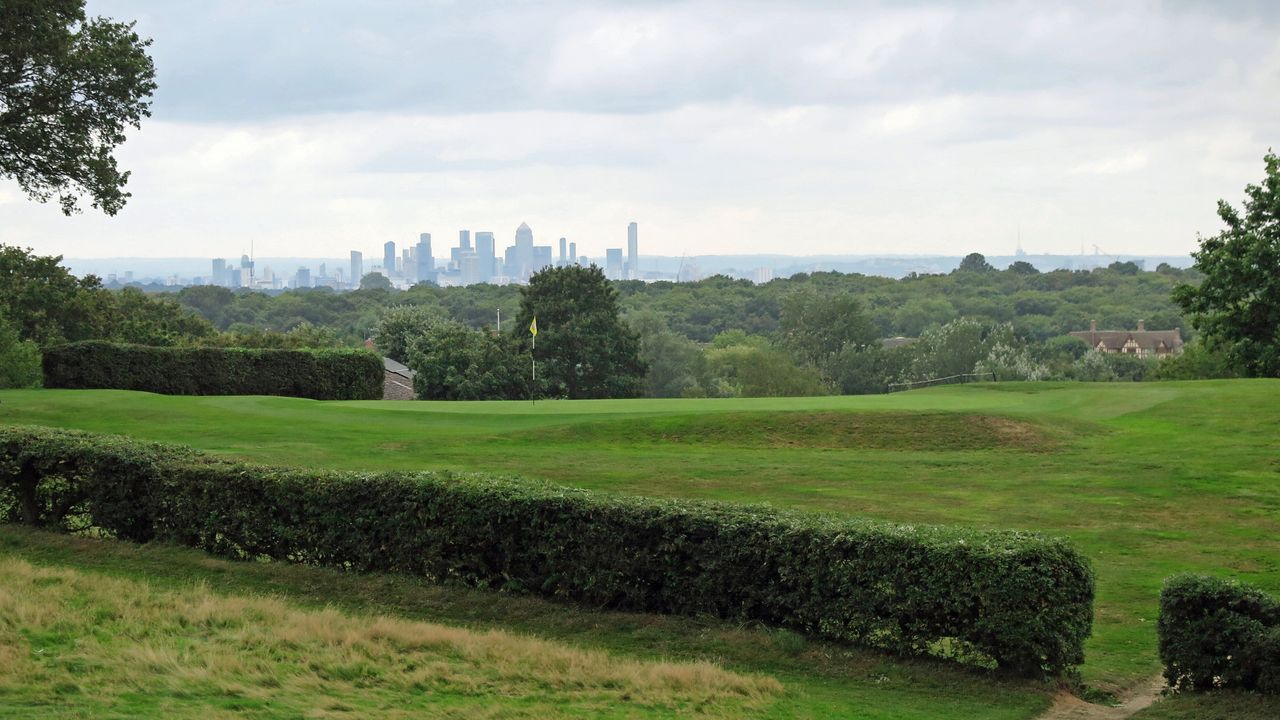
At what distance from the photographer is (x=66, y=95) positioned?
1181 inches

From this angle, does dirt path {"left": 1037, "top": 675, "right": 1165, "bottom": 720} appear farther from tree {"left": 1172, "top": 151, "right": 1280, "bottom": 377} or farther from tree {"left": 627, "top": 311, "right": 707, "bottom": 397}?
tree {"left": 627, "top": 311, "right": 707, "bottom": 397}

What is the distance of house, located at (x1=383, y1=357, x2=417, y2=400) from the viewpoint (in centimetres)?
6019

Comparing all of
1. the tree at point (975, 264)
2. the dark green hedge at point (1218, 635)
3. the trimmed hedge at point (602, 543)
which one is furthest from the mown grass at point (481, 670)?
the tree at point (975, 264)

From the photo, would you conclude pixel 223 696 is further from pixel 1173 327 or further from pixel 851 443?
pixel 1173 327

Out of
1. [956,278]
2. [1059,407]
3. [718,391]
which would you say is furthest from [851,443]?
[956,278]

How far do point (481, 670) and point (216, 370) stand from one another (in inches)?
1251

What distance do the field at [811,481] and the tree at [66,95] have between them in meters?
5.94

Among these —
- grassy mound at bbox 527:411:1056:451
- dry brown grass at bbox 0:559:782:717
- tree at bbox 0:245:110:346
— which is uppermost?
tree at bbox 0:245:110:346

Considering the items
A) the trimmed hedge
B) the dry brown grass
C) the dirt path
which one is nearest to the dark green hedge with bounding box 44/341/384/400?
the trimmed hedge

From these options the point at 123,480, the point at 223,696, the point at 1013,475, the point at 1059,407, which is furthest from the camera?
the point at 1059,407

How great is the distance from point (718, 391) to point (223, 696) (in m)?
83.0

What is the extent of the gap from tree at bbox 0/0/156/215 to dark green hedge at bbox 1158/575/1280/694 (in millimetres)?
28768

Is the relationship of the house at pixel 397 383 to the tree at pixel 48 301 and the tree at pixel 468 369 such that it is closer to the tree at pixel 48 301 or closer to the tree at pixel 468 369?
the tree at pixel 468 369

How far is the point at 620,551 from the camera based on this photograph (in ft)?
37.0
